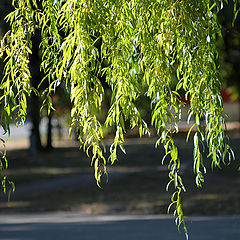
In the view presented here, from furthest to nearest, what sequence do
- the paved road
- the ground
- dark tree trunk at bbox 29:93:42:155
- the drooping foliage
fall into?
dark tree trunk at bbox 29:93:42:155
the ground
the paved road
the drooping foliage

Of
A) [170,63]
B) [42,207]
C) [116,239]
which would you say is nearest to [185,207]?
[42,207]

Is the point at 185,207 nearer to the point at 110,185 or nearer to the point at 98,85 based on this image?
the point at 110,185

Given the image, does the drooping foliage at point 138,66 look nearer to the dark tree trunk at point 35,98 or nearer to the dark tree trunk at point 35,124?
the dark tree trunk at point 35,98

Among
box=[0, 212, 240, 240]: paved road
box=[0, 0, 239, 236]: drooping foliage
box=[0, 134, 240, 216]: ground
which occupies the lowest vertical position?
box=[0, 134, 240, 216]: ground

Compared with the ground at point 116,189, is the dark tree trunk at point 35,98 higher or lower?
higher

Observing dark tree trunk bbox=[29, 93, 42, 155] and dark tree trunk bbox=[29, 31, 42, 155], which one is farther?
dark tree trunk bbox=[29, 93, 42, 155]

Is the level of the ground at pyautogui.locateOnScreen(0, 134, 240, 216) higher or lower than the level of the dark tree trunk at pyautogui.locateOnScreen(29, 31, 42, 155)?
lower

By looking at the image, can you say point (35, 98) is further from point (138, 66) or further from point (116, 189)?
point (138, 66)

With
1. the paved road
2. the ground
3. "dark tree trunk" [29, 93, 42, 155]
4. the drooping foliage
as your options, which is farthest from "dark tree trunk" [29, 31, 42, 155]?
the drooping foliage

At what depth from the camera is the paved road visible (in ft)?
39.3

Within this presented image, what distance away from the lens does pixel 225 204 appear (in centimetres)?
1620

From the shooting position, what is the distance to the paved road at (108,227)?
39.3 feet

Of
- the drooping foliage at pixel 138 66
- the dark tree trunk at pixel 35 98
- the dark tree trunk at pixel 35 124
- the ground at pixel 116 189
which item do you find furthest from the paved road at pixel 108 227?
the dark tree trunk at pixel 35 124

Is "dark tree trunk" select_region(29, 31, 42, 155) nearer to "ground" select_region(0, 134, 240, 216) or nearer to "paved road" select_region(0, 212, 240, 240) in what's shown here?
"ground" select_region(0, 134, 240, 216)
